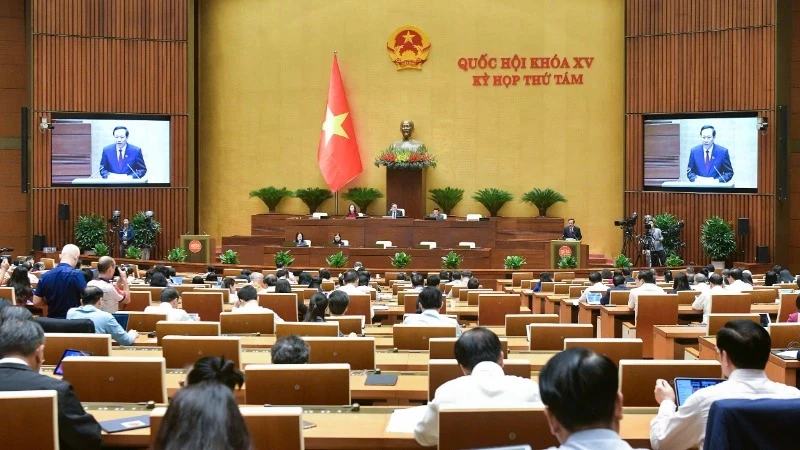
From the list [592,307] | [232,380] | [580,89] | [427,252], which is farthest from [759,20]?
[232,380]

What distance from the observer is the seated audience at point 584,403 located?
244cm

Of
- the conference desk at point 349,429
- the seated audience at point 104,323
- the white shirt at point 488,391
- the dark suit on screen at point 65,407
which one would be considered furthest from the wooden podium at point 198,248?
the white shirt at point 488,391

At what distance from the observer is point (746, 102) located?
752 inches

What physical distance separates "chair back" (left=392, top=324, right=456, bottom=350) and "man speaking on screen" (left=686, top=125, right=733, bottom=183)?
13.8m

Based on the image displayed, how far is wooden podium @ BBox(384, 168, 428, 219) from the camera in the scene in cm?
2039

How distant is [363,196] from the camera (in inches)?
816

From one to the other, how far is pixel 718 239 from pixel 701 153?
1786 millimetres

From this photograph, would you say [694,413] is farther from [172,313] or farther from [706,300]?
[706,300]

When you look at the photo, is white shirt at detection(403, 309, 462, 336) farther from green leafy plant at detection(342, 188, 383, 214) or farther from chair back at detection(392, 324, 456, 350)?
green leafy plant at detection(342, 188, 383, 214)

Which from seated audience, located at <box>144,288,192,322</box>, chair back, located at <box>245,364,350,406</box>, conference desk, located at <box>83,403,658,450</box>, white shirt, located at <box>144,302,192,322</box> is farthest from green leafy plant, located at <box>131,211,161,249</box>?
chair back, located at <box>245,364,350,406</box>

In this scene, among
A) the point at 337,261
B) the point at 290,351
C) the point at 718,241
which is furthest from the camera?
the point at 718,241

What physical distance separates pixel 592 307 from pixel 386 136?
40.0 ft

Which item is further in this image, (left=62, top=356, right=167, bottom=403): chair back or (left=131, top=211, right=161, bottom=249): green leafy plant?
(left=131, top=211, right=161, bottom=249): green leafy plant

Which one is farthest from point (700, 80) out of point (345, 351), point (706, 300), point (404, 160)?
point (345, 351)
